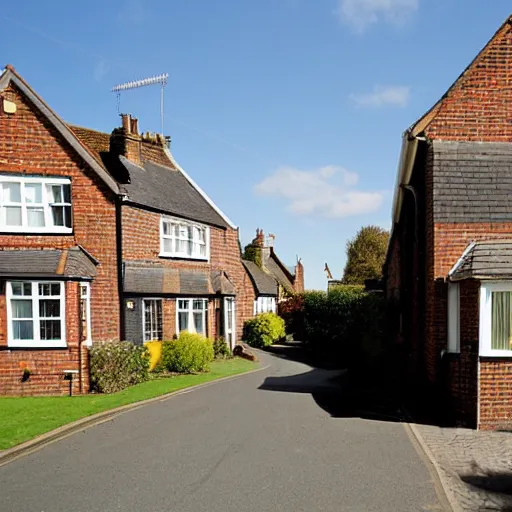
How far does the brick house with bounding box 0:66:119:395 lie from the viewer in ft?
45.1

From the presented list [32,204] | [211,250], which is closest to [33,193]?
[32,204]

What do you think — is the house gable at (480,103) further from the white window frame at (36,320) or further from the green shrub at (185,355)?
the white window frame at (36,320)

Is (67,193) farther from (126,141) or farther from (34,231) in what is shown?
(126,141)

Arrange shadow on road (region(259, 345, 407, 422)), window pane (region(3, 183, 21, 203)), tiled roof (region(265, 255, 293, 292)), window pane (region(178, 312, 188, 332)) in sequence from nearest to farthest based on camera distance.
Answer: shadow on road (region(259, 345, 407, 422)) < window pane (region(3, 183, 21, 203)) < window pane (region(178, 312, 188, 332)) < tiled roof (region(265, 255, 293, 292))

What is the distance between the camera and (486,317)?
31.0 ft

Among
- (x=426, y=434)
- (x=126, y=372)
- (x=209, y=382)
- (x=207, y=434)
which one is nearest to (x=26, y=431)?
(x=207, y=434)

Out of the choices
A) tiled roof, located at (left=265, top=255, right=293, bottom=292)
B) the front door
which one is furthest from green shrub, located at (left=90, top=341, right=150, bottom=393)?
tiled roof, located at (left=265, top=255, right=293, bottom=292)

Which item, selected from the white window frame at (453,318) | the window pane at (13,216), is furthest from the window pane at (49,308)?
the white window frame at (453,318)

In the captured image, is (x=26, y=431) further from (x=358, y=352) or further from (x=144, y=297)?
(x=358, y=352)

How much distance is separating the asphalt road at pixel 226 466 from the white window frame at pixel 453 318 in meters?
1.99

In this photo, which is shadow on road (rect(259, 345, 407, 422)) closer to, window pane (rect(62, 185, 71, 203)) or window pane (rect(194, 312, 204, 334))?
window pane (rect(194, 312, 204, 334))

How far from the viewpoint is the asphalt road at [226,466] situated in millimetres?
6223

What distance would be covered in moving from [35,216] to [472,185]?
1239 cm

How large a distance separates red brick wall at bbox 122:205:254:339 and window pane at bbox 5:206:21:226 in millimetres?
3136
